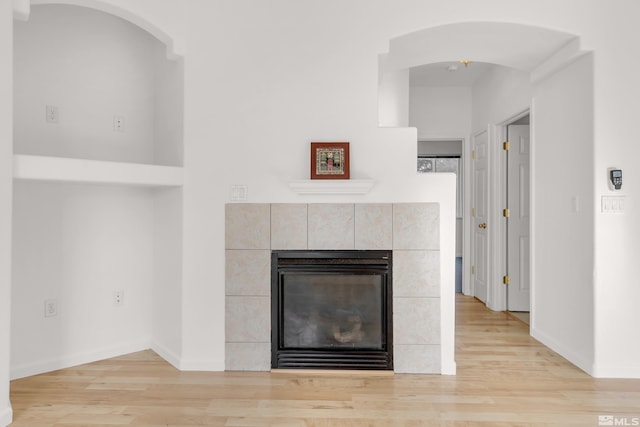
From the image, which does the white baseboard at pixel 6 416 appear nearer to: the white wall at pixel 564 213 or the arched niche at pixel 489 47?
the arched niche at pixel 489 47

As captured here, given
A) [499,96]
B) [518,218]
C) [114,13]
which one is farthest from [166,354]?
[499,96]

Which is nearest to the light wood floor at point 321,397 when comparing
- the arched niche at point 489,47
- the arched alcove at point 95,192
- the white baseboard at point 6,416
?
the white baseboard at point 6,416

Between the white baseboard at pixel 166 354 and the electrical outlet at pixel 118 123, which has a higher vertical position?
the electrical outlet at pixel 118 123

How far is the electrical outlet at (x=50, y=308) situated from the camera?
9.75 feet

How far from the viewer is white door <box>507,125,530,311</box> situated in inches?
188

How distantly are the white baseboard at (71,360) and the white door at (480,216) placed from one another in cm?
360

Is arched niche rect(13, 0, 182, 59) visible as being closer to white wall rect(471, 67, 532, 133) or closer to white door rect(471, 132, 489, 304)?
white wall rect(471, 67, 532, 133)

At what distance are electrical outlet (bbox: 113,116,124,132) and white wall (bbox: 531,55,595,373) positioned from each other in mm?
3199

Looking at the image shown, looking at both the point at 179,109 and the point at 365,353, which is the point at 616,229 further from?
the point at 179,109

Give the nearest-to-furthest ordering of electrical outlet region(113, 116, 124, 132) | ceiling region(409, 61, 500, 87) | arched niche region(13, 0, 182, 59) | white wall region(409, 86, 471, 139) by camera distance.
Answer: arched niche region(13, 0, 182, 59)
electrical outlet region(113, 116, 124, 132)
ceiling region(409, 61, 500, 87)
white wall region(409, 86, 471, 139)

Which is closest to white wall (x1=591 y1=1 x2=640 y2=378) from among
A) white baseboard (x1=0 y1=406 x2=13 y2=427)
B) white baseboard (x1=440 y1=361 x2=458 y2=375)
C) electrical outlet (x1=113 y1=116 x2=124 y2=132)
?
white baseboard (x1=440 y1=361 x2=458 y2=375)

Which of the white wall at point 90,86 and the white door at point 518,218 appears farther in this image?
the white door at point 518,218

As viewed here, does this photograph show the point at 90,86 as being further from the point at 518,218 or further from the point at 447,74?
the point at 518,218

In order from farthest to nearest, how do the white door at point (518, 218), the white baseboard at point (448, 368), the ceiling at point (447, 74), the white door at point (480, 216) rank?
1. the white door at point (480, 216)
2. the ceiling at point (447, 74)
3. the white door at point (518, 218)
4. the white baseboard at point (448, 368)
